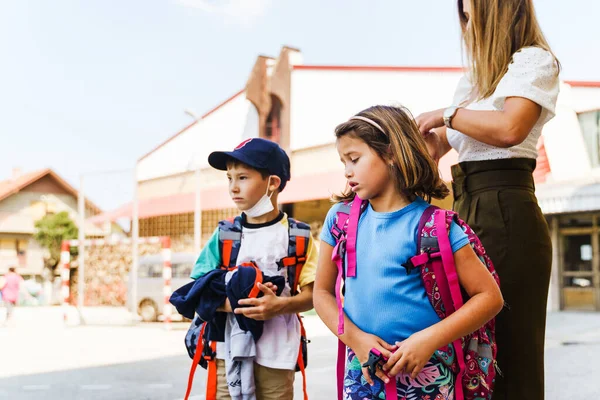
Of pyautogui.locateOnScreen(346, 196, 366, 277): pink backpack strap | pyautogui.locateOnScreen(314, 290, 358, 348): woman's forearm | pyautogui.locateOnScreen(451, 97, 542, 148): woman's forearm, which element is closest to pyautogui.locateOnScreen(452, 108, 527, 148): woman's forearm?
pyautogui.locateOnScreen(451, 97, 542, 148): woman's forearm

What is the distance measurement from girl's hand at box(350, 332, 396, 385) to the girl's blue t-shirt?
0.05 metres

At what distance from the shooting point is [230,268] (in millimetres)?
2740

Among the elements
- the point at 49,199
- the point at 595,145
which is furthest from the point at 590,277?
the point at 49,199

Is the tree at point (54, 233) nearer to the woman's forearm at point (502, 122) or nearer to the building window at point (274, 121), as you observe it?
the building window at point (274, 121)

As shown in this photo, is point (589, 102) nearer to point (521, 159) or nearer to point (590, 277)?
point (590, 277)

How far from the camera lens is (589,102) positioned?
1484 cm

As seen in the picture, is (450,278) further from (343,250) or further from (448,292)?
(343,250)

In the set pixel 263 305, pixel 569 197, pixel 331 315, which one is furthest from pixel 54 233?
pixel 331 315

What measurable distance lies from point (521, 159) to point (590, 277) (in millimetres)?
15416

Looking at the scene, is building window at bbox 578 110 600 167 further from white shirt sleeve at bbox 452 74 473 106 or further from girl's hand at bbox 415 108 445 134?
girl's hand at bbox 415 108 445 134

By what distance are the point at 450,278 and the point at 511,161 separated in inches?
21.4

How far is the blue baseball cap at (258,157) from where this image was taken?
2.79 metres


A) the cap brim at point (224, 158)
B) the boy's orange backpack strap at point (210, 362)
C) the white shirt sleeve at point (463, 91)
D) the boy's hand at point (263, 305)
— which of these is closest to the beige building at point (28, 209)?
the cap brim at point (224, 158)

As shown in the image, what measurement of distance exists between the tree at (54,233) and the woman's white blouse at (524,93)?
1244 inches
